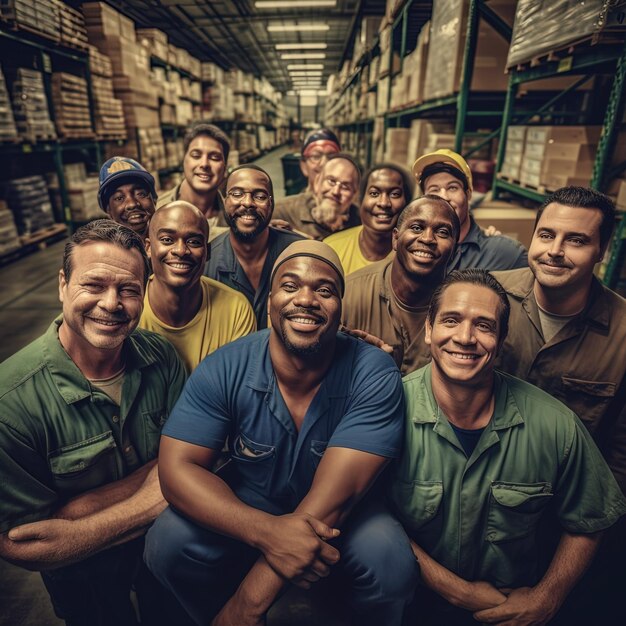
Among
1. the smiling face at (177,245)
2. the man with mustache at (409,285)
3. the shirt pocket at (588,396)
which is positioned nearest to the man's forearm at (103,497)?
the smiling face at (177,245)

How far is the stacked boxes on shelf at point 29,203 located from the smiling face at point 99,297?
6.36m

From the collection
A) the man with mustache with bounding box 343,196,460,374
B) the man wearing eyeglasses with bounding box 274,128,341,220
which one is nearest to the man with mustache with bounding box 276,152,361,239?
the man wearing eyeglasses with bounding box 274,128,341,220

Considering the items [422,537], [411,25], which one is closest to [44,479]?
[422,537]

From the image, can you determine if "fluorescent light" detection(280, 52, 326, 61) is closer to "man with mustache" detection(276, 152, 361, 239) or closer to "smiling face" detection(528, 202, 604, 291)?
"man with mustache" detection(276, 152, 361, 239)

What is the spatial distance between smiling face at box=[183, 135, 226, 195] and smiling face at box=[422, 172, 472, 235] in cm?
211

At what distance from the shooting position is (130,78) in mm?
8867

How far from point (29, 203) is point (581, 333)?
8.12 meters

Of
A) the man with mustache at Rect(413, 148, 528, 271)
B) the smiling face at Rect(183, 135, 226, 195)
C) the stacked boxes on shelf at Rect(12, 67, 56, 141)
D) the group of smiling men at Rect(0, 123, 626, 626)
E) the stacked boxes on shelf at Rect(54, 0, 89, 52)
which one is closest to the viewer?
the group of smiling men at Rect(0, 123, 626, 626)

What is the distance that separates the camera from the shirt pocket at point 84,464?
176cm

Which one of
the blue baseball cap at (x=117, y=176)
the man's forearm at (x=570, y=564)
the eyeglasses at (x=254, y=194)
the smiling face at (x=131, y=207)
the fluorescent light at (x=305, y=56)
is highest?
the fluorescent light at (x=305, y=56)

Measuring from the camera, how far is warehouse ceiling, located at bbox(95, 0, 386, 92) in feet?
39.9

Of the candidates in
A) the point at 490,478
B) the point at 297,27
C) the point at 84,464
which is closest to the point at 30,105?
the point at 84,464

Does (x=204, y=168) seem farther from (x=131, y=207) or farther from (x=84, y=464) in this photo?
(x=84, y=464)

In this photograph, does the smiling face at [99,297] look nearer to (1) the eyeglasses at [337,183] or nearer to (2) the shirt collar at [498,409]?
(2) the shirt collar at [498,409]
